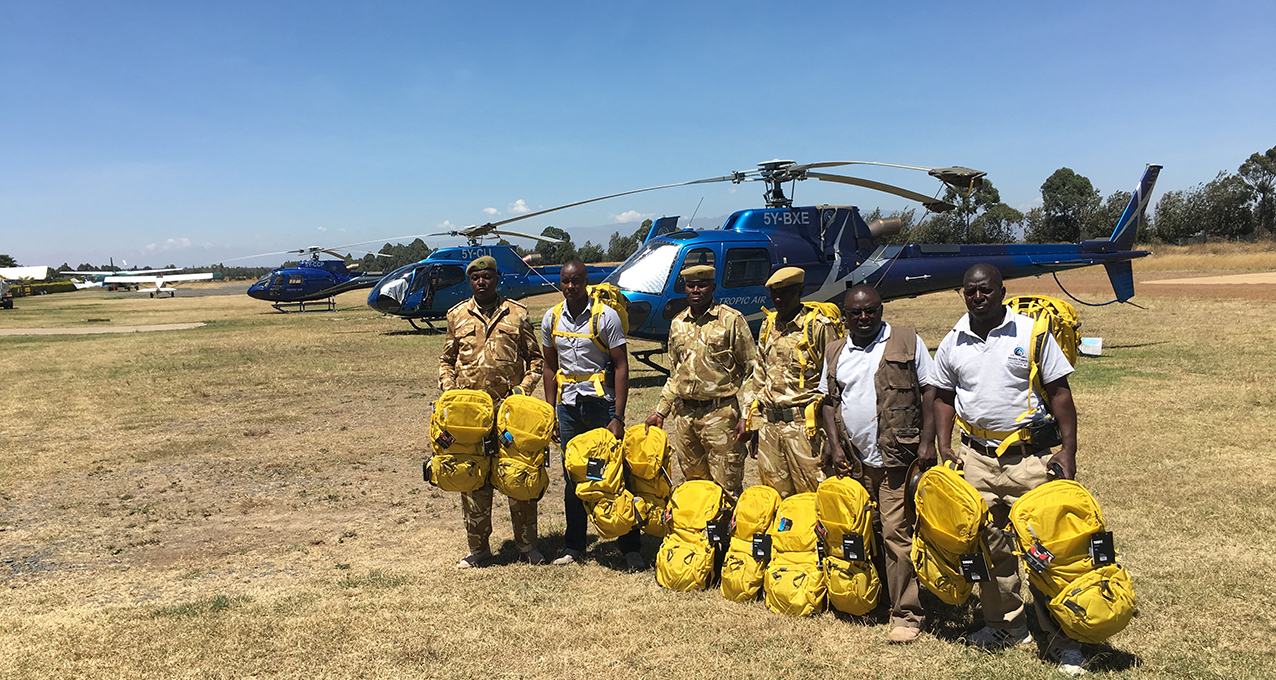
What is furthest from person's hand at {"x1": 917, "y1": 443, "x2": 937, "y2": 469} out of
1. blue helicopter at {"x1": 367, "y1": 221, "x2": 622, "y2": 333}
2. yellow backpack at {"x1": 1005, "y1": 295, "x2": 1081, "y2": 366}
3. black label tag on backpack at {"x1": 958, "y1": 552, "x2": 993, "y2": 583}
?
blue helicopter at {"x1": 367, "y1": 221, "x2": 622, "y2": 333}

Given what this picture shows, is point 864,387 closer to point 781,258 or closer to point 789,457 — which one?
point 789,457

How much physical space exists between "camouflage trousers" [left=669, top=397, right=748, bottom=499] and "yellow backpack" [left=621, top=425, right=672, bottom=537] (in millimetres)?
168

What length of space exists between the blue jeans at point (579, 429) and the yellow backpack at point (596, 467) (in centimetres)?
30

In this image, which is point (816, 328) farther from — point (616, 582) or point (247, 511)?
point (247, 511)

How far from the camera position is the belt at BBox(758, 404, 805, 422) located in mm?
4371

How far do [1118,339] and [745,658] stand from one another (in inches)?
583

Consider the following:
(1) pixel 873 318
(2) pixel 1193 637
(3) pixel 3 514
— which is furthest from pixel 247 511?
(2) pixel 1193 637

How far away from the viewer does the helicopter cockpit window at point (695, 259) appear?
420 inches

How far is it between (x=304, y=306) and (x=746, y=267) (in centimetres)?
3316

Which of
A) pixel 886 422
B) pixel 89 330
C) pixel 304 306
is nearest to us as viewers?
pixel 886 422

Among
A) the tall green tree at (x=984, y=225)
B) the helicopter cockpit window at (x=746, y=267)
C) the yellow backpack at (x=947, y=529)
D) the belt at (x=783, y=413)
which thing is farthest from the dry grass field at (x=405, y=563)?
the tall green tree at (x=984, y=225)

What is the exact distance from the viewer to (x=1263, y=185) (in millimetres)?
59750

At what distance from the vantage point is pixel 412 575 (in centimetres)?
490

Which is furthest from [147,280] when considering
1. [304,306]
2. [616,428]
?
[616,428]
